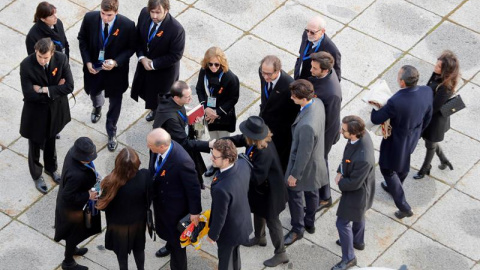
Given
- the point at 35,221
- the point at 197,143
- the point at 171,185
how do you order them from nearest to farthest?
the point at 171,185 < the point at 197,143 < the point at 35,221

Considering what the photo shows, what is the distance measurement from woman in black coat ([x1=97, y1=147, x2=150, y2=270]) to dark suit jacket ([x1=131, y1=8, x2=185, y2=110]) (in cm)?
246

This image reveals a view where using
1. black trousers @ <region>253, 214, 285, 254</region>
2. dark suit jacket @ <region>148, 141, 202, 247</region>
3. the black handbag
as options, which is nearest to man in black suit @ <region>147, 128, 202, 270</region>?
dark suit jacket @ <region>148, 141, 202, 247</region>

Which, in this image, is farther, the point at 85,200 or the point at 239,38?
the point at 239,38

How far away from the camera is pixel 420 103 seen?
401 inches

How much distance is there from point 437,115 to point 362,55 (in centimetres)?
258

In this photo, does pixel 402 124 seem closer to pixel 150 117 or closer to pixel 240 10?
pixel 150 117

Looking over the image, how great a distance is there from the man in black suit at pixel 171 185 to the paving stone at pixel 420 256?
7.76 feet

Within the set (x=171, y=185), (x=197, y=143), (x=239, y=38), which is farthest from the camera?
(x=239, y=38)

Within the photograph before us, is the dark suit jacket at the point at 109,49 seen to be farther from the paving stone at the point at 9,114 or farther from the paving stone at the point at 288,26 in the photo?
the paving stone at the point at 288,26

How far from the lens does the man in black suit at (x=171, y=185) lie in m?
9.12

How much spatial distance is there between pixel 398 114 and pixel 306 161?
49.2 inches

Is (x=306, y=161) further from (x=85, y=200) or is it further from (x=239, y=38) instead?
(x=239, y=38)

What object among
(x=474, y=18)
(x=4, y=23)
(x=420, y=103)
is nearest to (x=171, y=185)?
(x=420, y=103)

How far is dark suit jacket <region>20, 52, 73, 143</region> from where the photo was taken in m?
10.3
